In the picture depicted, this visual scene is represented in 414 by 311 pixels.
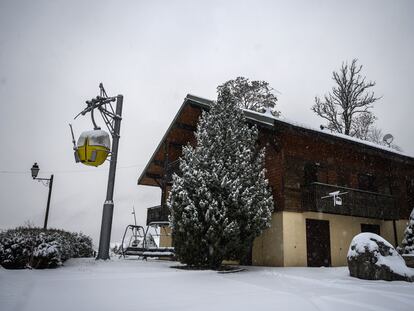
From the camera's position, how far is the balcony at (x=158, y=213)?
17859 mm

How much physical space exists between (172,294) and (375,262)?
20.3ft

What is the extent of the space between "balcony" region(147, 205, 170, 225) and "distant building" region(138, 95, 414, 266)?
0.71 ft

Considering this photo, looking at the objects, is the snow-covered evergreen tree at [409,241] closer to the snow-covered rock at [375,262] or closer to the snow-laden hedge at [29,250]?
the snow-covered rock at [375,262]

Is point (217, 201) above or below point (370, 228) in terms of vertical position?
above

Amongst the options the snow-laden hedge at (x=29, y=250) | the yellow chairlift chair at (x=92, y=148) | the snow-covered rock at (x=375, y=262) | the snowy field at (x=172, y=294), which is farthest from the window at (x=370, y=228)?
the snow-laden hedge at (x=29, y=250)

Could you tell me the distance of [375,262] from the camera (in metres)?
8.84

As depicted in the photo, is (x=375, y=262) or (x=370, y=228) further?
(x=370, y=228)

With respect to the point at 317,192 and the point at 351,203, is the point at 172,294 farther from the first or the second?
the point at 351,203

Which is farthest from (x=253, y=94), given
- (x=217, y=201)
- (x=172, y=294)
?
(x=172, y=294)

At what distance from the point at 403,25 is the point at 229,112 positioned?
426 ft

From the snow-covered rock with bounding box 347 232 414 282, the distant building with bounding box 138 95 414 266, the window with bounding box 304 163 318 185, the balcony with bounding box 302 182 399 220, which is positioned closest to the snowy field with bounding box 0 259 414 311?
the snow-covered rock with bounding box 347 232 414 282

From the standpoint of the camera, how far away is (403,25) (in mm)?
113750

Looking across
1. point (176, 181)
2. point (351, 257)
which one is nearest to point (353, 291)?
point (351, 257)

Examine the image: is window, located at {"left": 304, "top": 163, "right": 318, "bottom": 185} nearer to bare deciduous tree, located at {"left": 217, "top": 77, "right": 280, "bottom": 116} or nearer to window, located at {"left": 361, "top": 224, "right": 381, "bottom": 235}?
window, located at {"left": 361, "top": 224, "right": 381, "bottom": 235}
